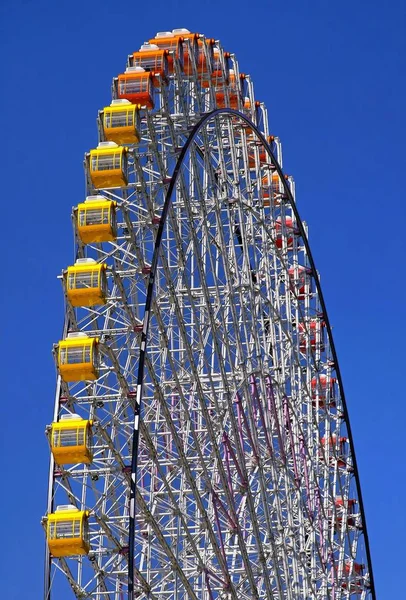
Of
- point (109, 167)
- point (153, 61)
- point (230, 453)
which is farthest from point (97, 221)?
point (230, 453)

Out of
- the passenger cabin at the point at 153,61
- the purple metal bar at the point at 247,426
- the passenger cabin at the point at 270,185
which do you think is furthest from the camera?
the passenger cabin at the point at 270,185

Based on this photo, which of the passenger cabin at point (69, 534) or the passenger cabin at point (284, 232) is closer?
the passenger cabin at point (69, 534)

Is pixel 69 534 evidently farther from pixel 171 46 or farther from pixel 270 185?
pixel 270 185

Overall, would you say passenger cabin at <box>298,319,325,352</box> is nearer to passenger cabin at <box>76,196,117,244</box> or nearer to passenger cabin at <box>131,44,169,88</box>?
passenger cabin at <box>131,44,169,88</box>

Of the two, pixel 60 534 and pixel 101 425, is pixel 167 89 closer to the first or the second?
pixel 101 425

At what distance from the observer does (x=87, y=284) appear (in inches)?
1610

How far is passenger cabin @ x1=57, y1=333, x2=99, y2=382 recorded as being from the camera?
4006cm

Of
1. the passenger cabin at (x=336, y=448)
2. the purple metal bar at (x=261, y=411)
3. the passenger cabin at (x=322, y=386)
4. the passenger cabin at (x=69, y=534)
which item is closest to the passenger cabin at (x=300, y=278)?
the passenger cabin at (x=322, y=386)

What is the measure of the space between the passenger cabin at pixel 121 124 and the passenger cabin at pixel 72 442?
7.29 metres

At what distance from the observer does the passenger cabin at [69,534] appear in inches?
1519

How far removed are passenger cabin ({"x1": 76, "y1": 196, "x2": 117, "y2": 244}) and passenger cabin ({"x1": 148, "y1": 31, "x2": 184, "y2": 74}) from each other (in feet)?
18.1

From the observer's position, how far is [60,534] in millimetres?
38719

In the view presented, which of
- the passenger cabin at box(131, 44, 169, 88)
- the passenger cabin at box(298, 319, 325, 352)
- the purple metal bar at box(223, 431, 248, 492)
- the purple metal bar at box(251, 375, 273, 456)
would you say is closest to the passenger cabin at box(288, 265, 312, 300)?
the passenger cabin at box(298, 319, 325, 352)

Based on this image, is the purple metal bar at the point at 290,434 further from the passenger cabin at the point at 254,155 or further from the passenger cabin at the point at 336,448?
the passenger cabin at the point at 254,155
